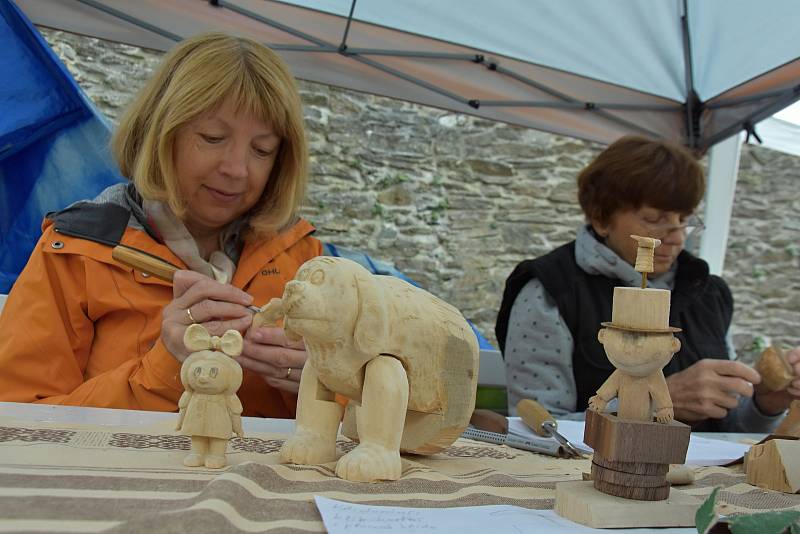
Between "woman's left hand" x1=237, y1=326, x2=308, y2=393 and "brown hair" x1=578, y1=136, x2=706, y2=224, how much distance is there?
4.08 ft

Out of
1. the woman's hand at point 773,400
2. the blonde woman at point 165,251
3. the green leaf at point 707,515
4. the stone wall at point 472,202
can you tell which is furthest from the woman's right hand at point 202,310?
the stone wall at point 472,202

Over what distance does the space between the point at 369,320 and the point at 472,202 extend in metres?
4.99

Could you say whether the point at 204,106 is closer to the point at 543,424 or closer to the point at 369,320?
the point at 369,320

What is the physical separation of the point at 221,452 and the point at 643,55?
2374mm

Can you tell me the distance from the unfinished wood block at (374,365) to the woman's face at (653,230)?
129 centimetres

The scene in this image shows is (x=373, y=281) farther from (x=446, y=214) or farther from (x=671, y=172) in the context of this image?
(x=446, y=214)

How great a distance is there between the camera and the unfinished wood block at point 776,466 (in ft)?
3.72

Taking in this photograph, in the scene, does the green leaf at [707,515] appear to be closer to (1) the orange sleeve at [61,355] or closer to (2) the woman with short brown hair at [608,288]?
(1) the orange sleeve at [61,355]

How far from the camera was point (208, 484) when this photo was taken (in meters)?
0.80

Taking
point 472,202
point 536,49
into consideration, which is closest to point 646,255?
point 536,49

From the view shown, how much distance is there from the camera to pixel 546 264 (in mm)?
2281

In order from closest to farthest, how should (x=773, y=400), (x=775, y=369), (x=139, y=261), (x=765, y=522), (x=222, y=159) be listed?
(x=765, y=522), (x=139, y=261), (x=222, y=159), (x=775, y=369), (x=773, y=400)

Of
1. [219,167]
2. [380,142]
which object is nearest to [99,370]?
[219,167]

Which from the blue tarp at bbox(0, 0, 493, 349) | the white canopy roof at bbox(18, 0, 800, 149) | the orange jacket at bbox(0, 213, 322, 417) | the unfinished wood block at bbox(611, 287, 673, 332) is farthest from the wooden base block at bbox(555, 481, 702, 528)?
the white canopy roof at bbox(18, 0, 800, 149)
